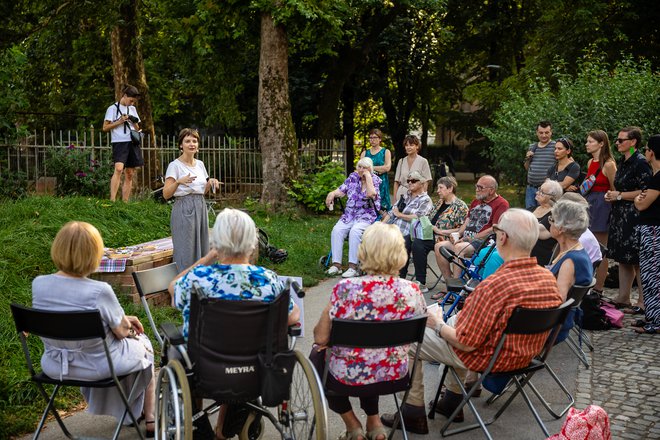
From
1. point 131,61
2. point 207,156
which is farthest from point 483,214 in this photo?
point 131,61

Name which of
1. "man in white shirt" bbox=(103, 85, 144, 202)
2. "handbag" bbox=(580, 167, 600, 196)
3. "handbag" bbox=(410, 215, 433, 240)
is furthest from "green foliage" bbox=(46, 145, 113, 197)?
"handbag" bbox=(580, 167, 600, 196)

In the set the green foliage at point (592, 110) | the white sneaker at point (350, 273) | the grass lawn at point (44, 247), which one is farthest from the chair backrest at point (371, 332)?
the green foliage at point (592, 110)

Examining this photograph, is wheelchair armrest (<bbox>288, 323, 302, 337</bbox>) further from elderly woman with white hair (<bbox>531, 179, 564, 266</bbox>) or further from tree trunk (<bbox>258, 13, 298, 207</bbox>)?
tree trunk (<bbox>258, 13, 298, 207</bbox>)

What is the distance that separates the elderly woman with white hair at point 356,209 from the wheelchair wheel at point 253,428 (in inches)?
219

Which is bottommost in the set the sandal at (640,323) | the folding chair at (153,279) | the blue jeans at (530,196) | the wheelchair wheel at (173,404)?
the sandal at (640,323)

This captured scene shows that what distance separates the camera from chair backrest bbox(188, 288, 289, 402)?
363 cm

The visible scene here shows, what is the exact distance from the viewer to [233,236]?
153 inches

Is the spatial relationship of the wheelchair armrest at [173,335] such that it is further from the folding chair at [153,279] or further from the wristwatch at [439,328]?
the wristwatch at [439,328]

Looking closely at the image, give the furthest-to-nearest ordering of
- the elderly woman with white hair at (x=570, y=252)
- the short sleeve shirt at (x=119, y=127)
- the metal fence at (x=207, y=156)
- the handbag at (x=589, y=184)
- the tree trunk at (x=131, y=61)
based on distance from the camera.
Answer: the tree trunk at (x=131, y=61) < the metal fence at (x=207, y=156) < the short sleeve shirt at (x=119, y=127) < the handbag at (x=589, y=184) < the elderly woman with white hair at (x=570, y=252)

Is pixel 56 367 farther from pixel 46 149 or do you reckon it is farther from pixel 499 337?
pixel 46 149

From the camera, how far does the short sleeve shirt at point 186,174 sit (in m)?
7.28

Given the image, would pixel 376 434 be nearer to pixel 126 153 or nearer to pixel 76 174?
pixel 126 153

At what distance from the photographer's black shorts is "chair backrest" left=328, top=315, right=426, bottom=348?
26.7 feet

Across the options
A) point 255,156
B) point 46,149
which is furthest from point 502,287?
point 255,156
